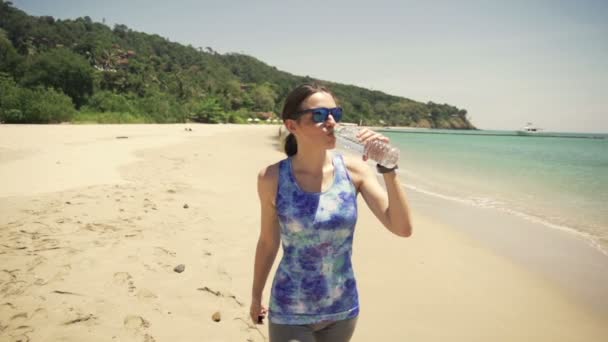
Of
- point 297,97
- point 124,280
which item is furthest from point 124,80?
point 297,97

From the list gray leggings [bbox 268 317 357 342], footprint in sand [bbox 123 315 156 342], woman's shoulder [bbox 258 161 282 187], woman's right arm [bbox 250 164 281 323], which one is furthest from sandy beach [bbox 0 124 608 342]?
woman's shoulder [bbox 258 161 282 187]

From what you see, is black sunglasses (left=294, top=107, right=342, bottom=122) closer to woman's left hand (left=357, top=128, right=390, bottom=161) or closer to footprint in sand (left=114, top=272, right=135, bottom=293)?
woman's left hand (left=357, top=128, right=390, bottom=161)

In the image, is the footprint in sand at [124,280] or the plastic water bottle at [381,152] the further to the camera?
the footprint in sand at [124,280]

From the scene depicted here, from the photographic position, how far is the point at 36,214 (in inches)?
229

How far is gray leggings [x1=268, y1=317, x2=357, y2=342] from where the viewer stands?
1.65 m

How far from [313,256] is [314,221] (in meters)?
0.18

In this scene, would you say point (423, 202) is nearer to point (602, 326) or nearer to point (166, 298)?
point (602, 326)

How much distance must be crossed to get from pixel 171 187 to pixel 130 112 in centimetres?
4813

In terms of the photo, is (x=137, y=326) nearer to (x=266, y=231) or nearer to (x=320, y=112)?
(x=266, y=231)

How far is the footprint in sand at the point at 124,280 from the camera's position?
376 cm

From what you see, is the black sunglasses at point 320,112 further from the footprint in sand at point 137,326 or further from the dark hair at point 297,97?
the footprint in sand at point 137,326

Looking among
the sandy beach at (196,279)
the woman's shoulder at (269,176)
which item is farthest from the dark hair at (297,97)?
the sandy beach at (196,279)

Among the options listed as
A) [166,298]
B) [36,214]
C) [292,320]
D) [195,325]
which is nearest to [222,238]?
[166,298]

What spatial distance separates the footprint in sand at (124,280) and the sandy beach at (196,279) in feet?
0.07
